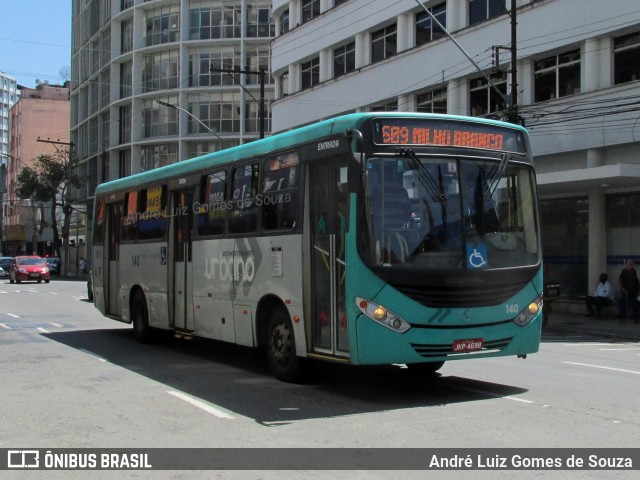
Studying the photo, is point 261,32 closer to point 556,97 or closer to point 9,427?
point 556,97

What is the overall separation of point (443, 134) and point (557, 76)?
17337 mm

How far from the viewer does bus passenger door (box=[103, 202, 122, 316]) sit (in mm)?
16062

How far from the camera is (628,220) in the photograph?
2267 centimetres

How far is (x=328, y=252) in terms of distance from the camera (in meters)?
8.92

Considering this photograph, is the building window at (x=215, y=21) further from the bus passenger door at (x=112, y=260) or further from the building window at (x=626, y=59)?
the bus passenger door at (x=112, y=260)

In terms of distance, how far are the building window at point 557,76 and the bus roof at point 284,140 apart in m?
14.9

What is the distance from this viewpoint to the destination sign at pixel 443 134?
852cm

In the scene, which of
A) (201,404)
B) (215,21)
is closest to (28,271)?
(215,21)

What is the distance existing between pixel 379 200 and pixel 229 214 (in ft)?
11.8

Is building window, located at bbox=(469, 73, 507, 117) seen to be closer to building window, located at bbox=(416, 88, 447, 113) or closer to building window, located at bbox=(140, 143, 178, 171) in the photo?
building window, located at bbox=(416, 88, 447, 113)

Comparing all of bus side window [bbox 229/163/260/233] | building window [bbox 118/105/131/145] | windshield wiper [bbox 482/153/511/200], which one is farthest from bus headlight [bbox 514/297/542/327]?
building window [bbox 118/105/131/145]
